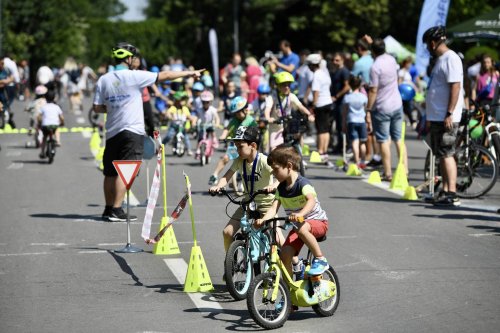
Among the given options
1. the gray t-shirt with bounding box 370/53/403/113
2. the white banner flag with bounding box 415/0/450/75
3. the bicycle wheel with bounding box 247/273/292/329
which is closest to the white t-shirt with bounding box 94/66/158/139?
the gray t-shirt with bounding box 370/53/403/113

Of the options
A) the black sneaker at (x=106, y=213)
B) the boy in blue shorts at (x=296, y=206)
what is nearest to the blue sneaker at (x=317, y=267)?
the boy in blue shorts at (x=296, y=206)

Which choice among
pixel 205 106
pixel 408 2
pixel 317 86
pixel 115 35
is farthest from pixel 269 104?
pixel 115 35

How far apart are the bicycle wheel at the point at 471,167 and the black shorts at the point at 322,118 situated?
569 cm

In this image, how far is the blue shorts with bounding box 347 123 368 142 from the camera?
20.3m

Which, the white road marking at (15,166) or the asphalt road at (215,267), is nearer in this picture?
the asphalt road at (215,267)

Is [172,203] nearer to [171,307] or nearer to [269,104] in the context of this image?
[269,104]

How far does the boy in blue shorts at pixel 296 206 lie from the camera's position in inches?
350

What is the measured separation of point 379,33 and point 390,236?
63169 mm

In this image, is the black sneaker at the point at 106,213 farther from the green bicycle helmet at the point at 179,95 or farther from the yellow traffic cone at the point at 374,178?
the green bicycle helmet at the point at 179,95

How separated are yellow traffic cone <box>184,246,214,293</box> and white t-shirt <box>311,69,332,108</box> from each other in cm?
1169

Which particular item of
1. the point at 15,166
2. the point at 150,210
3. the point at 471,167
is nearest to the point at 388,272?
the point at 150,210

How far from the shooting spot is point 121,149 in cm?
1462

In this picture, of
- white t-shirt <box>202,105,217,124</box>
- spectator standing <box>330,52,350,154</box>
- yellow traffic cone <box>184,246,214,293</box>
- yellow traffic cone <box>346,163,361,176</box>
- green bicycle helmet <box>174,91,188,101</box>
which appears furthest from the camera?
green bicycle helmet <box>174,91,188,101</box>

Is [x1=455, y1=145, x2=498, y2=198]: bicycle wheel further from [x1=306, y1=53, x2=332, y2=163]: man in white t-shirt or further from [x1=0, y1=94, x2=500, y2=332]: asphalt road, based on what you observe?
[x1=306, y1=53, x2=332, y2=163]: man in white t-shirt
